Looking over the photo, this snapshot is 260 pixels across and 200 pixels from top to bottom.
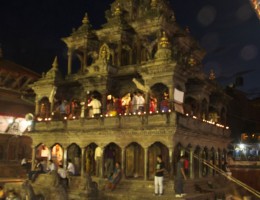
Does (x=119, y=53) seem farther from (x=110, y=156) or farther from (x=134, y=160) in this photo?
(x=134, y=160)

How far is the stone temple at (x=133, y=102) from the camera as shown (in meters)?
24.6

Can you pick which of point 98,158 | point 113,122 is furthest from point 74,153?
point 113,122

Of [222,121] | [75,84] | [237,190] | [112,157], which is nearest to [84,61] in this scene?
[75,84]

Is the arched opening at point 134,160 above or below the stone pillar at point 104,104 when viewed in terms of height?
below

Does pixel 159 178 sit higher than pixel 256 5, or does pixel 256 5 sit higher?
pixel 256 5

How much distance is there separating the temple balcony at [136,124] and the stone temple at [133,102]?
2.6 inches

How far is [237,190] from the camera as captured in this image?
2972 centimetres

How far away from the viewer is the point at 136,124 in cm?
2497

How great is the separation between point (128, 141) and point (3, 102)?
21.4 meters

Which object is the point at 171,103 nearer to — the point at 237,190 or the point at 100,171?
the point at 100,171

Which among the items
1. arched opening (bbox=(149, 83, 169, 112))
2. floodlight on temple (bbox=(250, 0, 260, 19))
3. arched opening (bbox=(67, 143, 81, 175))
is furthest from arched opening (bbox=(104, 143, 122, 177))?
floodlight on temple (bbox=(250, 0, 260, 19))

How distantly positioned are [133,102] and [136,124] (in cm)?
213

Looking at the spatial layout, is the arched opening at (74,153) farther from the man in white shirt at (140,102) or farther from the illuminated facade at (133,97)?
the man in white shirt at (140,102)

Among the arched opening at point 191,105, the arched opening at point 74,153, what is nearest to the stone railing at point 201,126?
the arched opening at point 191,105
